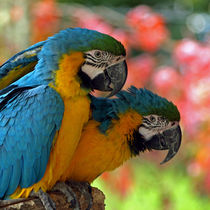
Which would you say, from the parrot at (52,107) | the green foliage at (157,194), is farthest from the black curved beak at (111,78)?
the green foliage at (157,194)

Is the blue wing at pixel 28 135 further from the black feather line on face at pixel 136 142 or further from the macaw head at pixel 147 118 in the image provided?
the black feather line on face at pixel 136 142

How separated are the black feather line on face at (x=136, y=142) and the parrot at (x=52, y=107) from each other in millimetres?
247

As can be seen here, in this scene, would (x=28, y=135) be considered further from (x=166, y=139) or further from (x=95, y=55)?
(x=166, y=139)

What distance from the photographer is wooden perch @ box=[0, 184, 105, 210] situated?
1428 mm

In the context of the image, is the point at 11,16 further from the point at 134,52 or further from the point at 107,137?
the point at 134,52

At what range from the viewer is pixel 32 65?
1707 mm

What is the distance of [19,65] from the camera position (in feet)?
5.47

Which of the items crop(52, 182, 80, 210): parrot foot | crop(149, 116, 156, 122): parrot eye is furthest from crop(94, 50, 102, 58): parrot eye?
crop(52, 182, 80, 210): parrot foot

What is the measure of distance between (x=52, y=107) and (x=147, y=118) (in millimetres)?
420

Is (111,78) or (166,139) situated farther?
(166,139)

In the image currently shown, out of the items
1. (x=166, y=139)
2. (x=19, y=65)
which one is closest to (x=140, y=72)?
(x=166, y=139)

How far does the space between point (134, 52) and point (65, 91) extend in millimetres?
6838

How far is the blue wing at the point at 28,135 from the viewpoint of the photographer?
4.95 feet

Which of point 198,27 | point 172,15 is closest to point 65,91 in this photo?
point 198,27
